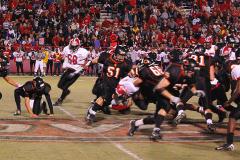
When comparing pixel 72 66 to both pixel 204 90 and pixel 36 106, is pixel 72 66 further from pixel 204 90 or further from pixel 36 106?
pixel 204 90

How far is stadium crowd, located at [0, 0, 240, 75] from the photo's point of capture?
75.7 feet

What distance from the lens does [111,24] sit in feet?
83.3

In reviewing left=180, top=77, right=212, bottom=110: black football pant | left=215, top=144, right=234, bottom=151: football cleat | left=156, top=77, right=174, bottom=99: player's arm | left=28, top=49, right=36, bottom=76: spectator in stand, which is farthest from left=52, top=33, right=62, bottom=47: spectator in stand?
left=215, top=144, right=234, bottom=151: football cleat

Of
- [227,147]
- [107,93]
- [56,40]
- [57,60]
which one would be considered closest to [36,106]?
[107,93]

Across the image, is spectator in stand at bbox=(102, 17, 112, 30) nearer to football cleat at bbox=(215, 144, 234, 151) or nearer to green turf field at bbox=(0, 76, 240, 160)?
green turf field at bbox=(0, 76, 240, 160)

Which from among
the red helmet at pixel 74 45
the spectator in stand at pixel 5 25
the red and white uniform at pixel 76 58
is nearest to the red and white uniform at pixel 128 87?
the red and white uniform at pixel 76 58

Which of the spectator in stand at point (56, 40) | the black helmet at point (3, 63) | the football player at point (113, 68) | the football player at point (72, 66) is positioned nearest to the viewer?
the football player at point (113, 68)

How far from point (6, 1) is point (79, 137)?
65.5ft

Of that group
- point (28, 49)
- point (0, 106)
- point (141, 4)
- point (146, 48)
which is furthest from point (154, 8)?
point (0, 106)

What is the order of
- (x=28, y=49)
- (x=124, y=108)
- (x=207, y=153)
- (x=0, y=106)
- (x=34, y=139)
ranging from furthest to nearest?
1. (x=28, y=49)
2. (x=0, y=106)
3. (x=124, y=108)
4. (x=34, y=139)
5. (x=207, y=153)

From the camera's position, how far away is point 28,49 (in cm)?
2241

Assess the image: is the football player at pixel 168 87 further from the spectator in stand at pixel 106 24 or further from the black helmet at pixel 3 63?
the spectator in stand at pixel 106 24

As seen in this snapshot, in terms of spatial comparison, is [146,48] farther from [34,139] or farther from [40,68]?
[34,139]

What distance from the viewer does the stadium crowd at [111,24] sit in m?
23.1
